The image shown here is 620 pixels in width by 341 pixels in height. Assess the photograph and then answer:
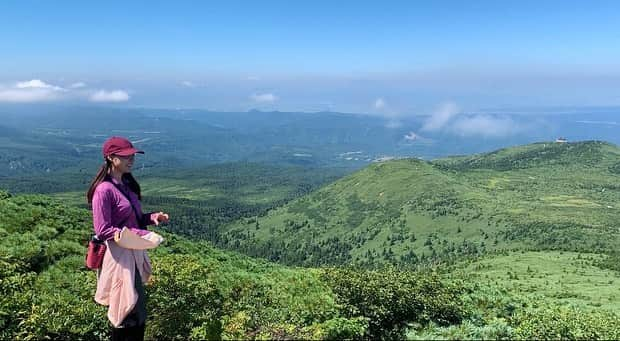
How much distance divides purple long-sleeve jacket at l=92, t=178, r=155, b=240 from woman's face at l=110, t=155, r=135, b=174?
0.83 feet

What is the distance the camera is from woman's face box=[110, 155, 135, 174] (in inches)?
339

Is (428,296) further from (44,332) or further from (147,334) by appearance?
(44,332)

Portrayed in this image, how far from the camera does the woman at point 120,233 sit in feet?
27.1

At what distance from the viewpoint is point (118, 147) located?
8.59 meters

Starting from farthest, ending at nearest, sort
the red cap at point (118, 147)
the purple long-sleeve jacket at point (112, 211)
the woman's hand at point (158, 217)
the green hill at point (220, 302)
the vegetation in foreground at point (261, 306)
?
the green hill at point (220, 302)
the vegetation in foreground at point (261, 306)
the woman's hand at point (158, 217)
the red cap at point (118, 147)
the purple long-sleeve jacket at point (112, 211)

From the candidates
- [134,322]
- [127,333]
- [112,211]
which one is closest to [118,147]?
[112,211]

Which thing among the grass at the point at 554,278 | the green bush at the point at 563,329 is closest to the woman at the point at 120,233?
the green bush at the point at 563,329

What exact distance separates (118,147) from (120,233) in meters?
1.67

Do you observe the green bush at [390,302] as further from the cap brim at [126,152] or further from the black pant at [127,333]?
the cap brim at [126,152]

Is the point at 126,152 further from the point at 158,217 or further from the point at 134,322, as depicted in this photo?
the point at 134,322

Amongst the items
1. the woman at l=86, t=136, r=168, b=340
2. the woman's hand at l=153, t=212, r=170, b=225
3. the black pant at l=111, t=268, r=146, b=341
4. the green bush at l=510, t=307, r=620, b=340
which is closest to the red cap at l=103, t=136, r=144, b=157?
the woman at l=86, t=136, r=168, b=340

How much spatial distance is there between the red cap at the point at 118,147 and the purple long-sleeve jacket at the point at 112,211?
21.8 inches

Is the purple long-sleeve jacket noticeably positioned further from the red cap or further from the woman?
the red cap

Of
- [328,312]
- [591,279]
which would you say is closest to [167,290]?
[328,312]
